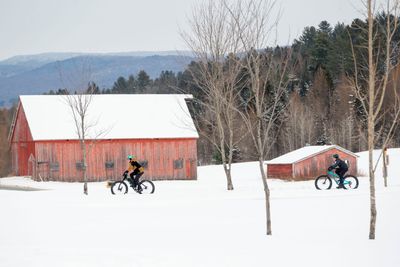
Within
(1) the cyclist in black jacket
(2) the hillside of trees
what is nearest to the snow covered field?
(1) the cyclist in black jacket

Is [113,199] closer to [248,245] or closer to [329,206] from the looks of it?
[329,206]

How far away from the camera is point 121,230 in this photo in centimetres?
1584

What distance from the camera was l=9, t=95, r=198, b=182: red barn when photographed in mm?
43938

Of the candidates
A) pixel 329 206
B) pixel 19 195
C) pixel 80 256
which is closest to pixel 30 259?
pixel 80 256

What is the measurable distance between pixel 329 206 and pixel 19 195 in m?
13.5

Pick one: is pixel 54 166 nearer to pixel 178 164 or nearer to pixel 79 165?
pixel 79 165

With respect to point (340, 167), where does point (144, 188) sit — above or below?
below

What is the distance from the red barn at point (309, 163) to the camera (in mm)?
42219

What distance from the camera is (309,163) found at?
140ft

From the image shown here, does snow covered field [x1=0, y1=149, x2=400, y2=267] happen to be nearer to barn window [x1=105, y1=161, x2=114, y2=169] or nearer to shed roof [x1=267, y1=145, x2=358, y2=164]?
shed roof [x1=267, y1=145, x2=358, y2=164]

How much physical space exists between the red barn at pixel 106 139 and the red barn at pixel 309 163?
696 cm

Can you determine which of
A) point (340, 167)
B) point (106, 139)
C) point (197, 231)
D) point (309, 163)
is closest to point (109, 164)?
point (106, 139)

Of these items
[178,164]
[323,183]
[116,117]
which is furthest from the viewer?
[116,117]

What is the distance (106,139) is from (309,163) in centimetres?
1450
